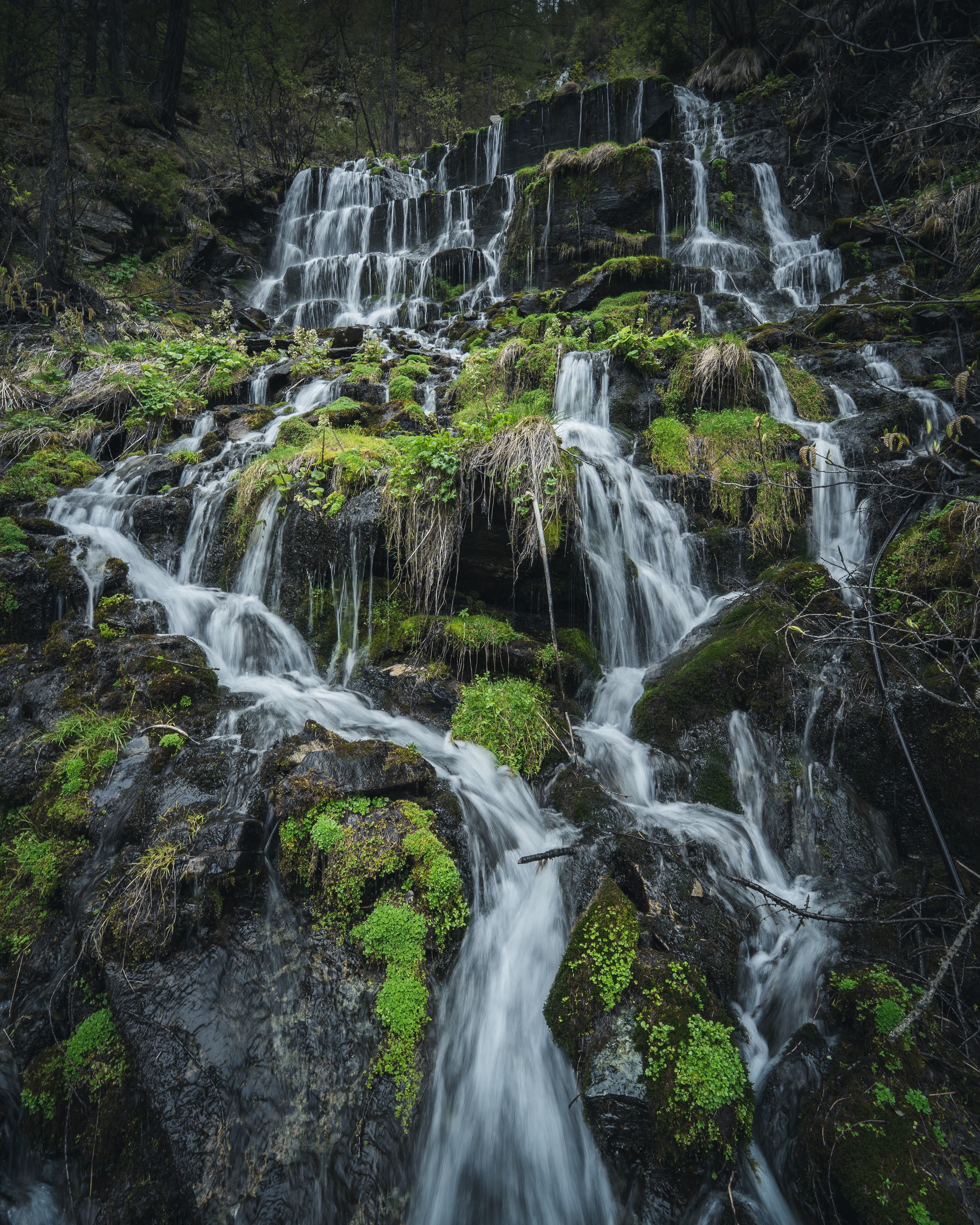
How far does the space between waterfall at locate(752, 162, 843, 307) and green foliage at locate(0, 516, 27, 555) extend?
46.3ft

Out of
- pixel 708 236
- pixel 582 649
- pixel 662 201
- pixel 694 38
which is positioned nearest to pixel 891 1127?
pixel 582 649

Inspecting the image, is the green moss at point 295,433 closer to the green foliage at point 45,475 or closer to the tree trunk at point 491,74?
the green foliage at point 45,475

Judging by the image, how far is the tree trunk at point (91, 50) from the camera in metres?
19.6

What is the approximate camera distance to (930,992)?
2387 millimetres

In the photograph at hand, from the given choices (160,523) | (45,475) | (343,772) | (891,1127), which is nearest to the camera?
(891,1127)

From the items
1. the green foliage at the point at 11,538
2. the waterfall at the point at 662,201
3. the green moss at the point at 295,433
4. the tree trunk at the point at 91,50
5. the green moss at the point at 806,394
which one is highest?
the tree trunk at the point at 91,50

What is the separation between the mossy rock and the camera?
4668 mm

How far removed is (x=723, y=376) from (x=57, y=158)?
45.3ft

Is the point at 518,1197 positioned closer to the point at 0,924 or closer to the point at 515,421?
the point at 0,924

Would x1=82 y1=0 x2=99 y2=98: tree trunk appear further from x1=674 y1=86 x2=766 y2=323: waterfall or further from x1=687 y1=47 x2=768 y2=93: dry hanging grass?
x1=687 y1=47 x2=768 y2=93: dry hanging grass

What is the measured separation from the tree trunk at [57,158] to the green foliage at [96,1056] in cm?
1448

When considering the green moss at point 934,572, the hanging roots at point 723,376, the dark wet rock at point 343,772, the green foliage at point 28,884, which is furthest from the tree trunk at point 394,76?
the green foliage at point 28,884

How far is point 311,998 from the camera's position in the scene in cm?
298

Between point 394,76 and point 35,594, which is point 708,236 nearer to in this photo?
point 35,594
